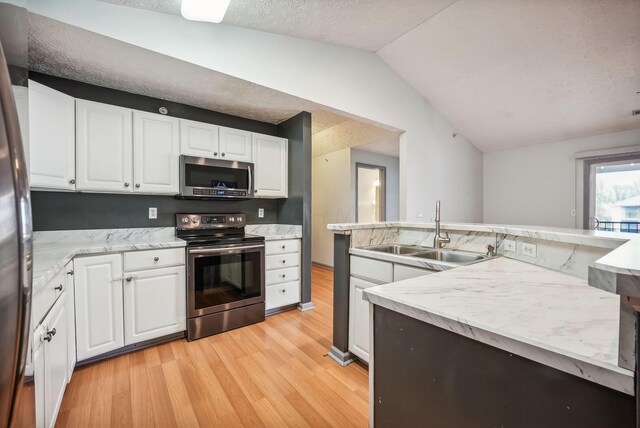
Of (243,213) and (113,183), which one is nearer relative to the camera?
(113,183)

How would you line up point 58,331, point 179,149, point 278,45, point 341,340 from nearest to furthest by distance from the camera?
point 58,331
point 341,340
point 278,45
point 179,149

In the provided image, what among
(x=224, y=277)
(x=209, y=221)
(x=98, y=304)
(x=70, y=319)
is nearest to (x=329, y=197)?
(x=209, y=221)

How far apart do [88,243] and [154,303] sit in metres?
0.71

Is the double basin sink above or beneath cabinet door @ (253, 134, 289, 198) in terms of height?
beneath

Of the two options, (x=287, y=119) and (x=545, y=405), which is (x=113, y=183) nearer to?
(x=287, y=119)

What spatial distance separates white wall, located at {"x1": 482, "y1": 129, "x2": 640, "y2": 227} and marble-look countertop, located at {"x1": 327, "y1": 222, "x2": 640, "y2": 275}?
162 inches

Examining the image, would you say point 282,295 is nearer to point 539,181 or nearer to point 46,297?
point 46,297

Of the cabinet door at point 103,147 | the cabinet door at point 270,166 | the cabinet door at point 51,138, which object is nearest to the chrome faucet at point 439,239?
the cabinet door at point 270,166

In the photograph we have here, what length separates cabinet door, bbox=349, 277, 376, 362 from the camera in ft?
5.98

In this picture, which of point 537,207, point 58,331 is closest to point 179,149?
point 58,331

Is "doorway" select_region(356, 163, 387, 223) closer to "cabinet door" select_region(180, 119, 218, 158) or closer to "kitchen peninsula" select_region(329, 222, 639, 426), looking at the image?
"cabinet door" select_region(180, 119, 218, 158)

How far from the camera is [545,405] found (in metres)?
0.55

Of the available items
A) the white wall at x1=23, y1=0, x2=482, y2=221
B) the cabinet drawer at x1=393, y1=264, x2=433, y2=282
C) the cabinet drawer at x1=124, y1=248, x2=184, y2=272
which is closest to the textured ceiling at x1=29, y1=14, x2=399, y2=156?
the white wall at x1=23, y1=0, x2=482, y2=221

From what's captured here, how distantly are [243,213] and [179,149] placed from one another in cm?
97
